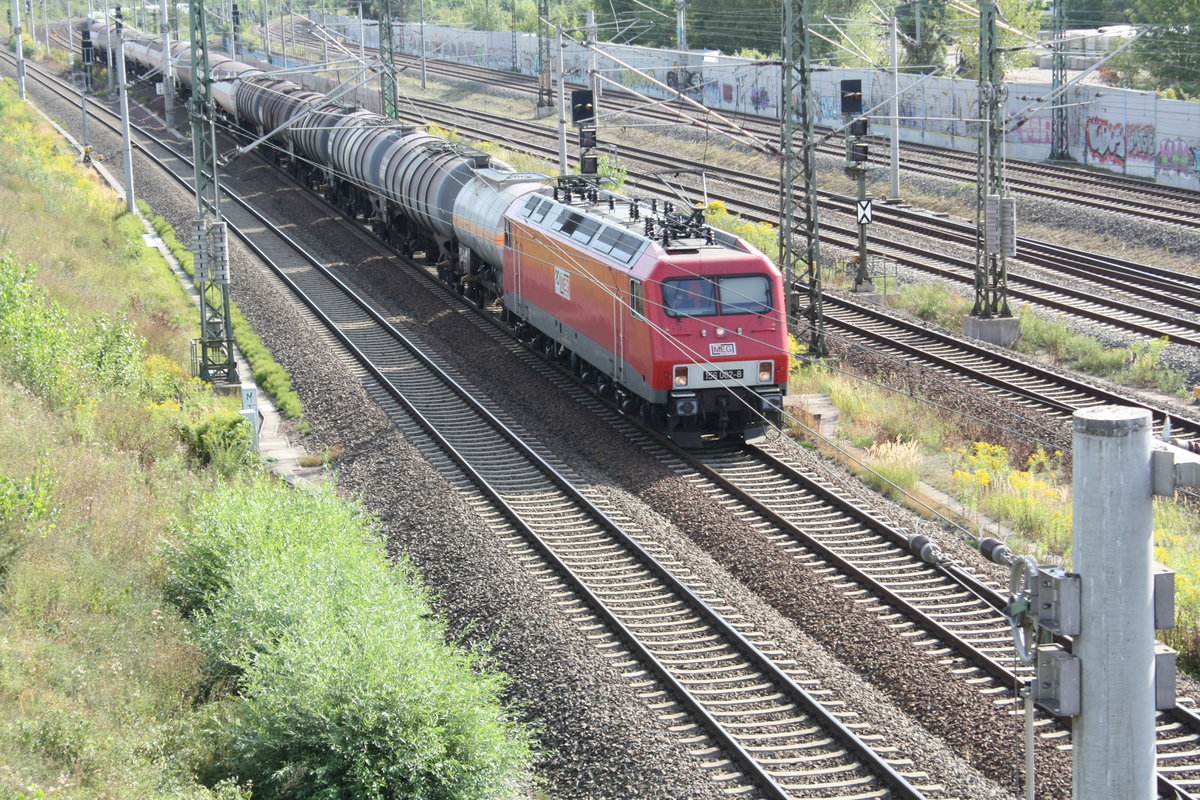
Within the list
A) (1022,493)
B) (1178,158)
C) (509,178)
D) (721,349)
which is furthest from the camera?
(1178,158)

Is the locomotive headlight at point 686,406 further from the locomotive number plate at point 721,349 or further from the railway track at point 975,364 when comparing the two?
the railway track at point 975,364

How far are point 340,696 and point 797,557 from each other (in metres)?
7.12

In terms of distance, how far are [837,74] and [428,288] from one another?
33.2 metres

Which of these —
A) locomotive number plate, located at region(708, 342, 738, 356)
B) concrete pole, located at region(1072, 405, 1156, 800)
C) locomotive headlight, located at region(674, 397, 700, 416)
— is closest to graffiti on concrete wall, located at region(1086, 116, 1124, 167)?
locomotive number plate, located at region(708, 342, 738, 356)

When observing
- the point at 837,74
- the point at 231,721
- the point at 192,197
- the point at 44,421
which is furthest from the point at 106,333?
the point at 837,74

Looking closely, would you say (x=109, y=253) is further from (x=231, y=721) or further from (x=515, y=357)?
(x=231, y=721)

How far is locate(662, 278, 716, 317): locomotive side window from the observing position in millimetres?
20547

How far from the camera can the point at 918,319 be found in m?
30.0

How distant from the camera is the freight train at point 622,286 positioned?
67.8 feet

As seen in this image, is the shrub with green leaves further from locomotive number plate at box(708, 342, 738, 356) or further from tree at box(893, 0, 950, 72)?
tree at box(893, 0, 950, 72)

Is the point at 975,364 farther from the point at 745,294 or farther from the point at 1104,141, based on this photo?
the point at 1104,141

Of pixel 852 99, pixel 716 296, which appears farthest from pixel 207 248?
pixel 852 99

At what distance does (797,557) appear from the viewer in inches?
658

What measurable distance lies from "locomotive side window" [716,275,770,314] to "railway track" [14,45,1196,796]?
2.22m
